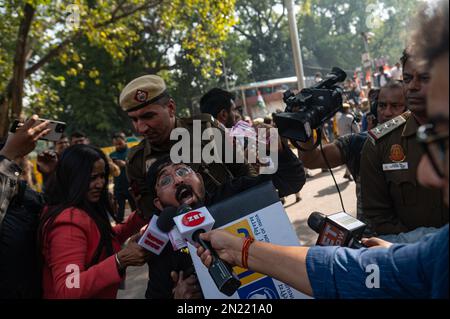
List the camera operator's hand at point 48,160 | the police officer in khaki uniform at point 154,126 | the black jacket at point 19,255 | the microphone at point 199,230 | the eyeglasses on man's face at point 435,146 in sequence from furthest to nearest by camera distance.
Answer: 1. the camera operator's hand at point 48,160
2. the police officer in khaki uniform at point 154,126
3. the black jacket at point 19,255
4. the microphone at point 199,230
5. the eyeglasses on man's face at point 435,146

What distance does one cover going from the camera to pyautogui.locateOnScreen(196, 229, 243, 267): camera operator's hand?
149cm

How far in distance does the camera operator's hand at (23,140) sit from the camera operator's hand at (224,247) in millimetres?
1437

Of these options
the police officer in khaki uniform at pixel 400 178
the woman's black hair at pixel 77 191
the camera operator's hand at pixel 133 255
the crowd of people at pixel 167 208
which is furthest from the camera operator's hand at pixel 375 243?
the woman's black hair at pixel 77 191

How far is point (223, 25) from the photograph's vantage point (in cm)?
1004

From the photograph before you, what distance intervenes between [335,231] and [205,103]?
3.35 m

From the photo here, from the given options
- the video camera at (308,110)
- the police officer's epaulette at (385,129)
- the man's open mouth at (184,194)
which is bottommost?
the man's open mouth at (184,194)

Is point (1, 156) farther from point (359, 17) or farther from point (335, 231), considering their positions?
point (359, 17)

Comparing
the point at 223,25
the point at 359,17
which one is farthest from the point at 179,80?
the point at 359,17

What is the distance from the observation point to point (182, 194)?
2078 millimetres

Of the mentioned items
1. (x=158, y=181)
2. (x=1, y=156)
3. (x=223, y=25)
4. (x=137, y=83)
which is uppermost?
(x=223, y=25)

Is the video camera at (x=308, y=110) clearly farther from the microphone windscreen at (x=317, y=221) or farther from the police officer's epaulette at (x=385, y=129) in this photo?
the microphone windscreen at (x=317, y=221)

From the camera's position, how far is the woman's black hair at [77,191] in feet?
7.19

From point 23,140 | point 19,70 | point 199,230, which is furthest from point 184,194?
point 19,70

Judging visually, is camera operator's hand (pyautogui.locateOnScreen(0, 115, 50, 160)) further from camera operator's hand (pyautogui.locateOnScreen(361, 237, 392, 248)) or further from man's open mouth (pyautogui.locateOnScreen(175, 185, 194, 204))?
camera operator's hand (pyautogui.locateOnScreen(361, 237, 392, 248))
